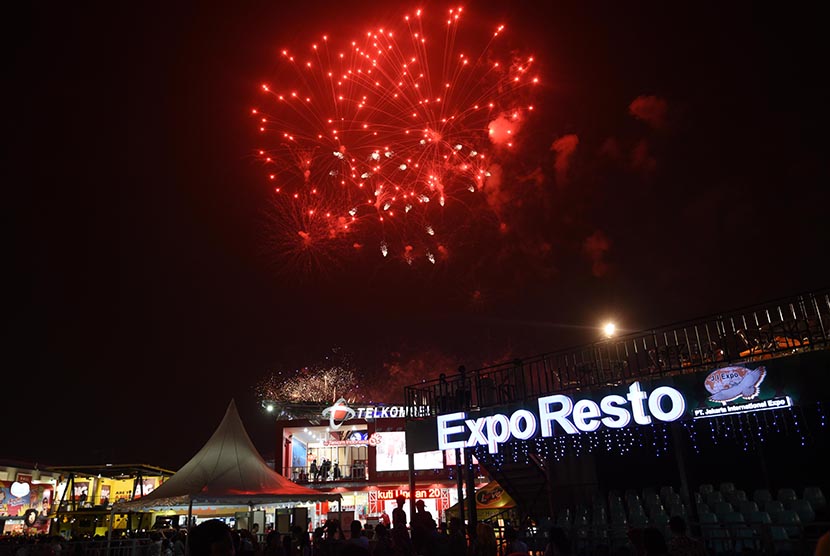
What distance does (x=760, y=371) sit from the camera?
35.5 feet

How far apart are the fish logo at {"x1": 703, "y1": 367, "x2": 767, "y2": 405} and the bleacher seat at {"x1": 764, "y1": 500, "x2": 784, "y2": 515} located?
2053 millimetres

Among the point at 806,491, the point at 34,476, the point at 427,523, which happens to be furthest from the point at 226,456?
the point at 34,476

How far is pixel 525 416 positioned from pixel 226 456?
7.93 m

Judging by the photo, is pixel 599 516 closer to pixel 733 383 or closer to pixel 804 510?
pixel 804 510

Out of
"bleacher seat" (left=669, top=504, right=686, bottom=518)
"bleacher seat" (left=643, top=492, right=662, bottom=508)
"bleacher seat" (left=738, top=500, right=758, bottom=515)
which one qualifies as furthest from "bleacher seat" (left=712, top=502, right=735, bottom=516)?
"bleacher seat" (left=643, top=492, right=662, bottom=508)

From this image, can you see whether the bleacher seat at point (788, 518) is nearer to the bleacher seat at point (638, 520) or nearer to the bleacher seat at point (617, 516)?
the bleacher seat at point (638, 520)

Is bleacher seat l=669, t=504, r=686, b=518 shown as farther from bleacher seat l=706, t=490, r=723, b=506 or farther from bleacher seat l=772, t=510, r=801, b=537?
bleacher seat l=772, t=510, r=801, b=537

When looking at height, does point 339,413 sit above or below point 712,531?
above

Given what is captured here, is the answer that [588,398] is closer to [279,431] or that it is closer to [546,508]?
[546,508]

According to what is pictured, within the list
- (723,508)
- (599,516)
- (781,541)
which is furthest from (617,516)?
(781,541)

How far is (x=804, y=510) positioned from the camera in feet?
35.6

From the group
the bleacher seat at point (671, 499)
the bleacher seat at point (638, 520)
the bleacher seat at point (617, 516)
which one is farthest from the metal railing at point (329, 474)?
the bleacher seat at point (638, 520)

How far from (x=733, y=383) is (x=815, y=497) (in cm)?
295

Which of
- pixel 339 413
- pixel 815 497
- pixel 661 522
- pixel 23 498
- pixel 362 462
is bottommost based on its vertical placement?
pixel 661 522
